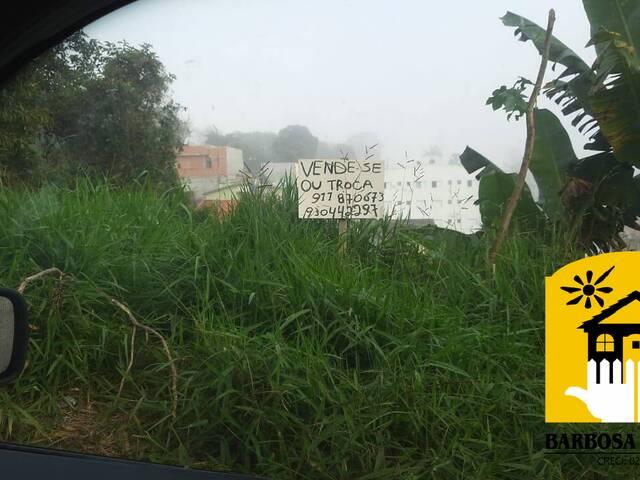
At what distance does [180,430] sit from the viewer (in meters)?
1.93

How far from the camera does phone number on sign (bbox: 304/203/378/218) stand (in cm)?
202

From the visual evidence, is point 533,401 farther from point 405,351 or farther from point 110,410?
point 110,410

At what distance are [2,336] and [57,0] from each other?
1239mm

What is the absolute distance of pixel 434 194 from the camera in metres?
1.95

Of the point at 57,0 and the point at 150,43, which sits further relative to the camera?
the point at 57,0

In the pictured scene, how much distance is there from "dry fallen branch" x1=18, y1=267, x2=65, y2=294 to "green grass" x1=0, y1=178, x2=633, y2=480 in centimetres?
2

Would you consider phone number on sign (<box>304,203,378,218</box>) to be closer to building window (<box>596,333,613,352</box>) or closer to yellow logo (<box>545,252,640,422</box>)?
yellow logo (<box>545,252,640,422</box>)

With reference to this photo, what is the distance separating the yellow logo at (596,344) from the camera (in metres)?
1.63

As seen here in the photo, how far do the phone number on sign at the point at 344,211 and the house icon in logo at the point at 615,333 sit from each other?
0.68m

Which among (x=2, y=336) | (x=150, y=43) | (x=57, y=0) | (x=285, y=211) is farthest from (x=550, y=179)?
(x=57, y=0)

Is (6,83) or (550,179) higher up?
(6,83)

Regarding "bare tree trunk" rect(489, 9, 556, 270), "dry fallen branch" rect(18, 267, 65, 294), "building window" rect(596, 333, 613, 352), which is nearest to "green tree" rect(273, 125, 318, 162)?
"bare tree trunk" rect(489, 9, 556, 270)

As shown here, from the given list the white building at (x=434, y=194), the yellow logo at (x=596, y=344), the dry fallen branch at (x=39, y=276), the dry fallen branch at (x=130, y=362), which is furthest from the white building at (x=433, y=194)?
the dry fallen branch at (x=39, y=276)

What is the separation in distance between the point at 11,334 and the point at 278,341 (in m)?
0.72
